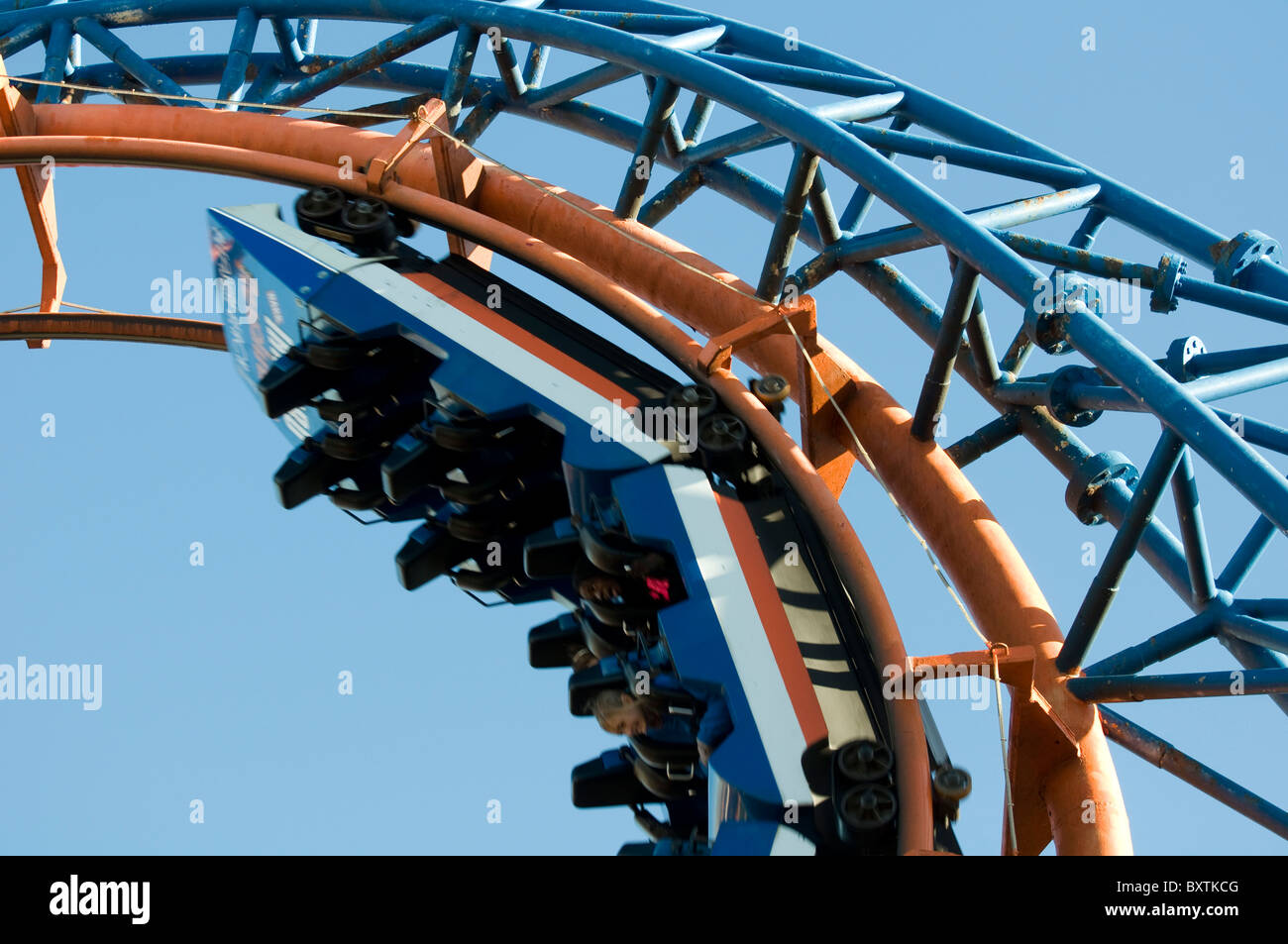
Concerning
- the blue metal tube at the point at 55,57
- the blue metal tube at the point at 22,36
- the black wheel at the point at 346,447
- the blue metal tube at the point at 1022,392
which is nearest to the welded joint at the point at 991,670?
the blue metal tube at the point at 1022,392

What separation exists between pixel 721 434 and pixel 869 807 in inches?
125

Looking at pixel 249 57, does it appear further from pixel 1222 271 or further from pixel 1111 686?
pixel 1111 686

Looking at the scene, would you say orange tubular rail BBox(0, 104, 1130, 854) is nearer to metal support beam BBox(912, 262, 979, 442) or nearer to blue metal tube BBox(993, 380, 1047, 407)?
metal support beam BBox(912, 262, 979, 442)

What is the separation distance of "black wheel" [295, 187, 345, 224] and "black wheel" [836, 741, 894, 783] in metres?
6.52

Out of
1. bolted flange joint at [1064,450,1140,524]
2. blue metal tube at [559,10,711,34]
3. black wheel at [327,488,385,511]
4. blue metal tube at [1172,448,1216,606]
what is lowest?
blue metal tube at [1172,448,1216,606]

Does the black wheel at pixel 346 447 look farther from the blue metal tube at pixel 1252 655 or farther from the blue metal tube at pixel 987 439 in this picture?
the blue metal tube at pixel 1252 655

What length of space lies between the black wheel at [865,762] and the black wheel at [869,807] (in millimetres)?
73

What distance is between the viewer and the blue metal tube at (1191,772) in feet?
34.9

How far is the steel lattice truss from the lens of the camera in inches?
408

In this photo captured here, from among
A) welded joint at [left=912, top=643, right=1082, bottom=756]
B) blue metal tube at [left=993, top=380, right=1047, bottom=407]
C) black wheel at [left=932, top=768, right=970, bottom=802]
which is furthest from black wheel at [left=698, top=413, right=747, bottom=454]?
black wheel at [left=932, top=768, right=970, bottom=802]

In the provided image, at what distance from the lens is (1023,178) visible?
1351cm

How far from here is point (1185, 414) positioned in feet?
31.1

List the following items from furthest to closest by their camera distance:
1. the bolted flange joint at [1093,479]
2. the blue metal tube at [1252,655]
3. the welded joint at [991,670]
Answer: the bolted flange joint at [1093,479], the blue metal tube at [1252,655], the welded joint at [991,670]

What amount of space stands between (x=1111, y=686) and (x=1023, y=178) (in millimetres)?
4643
